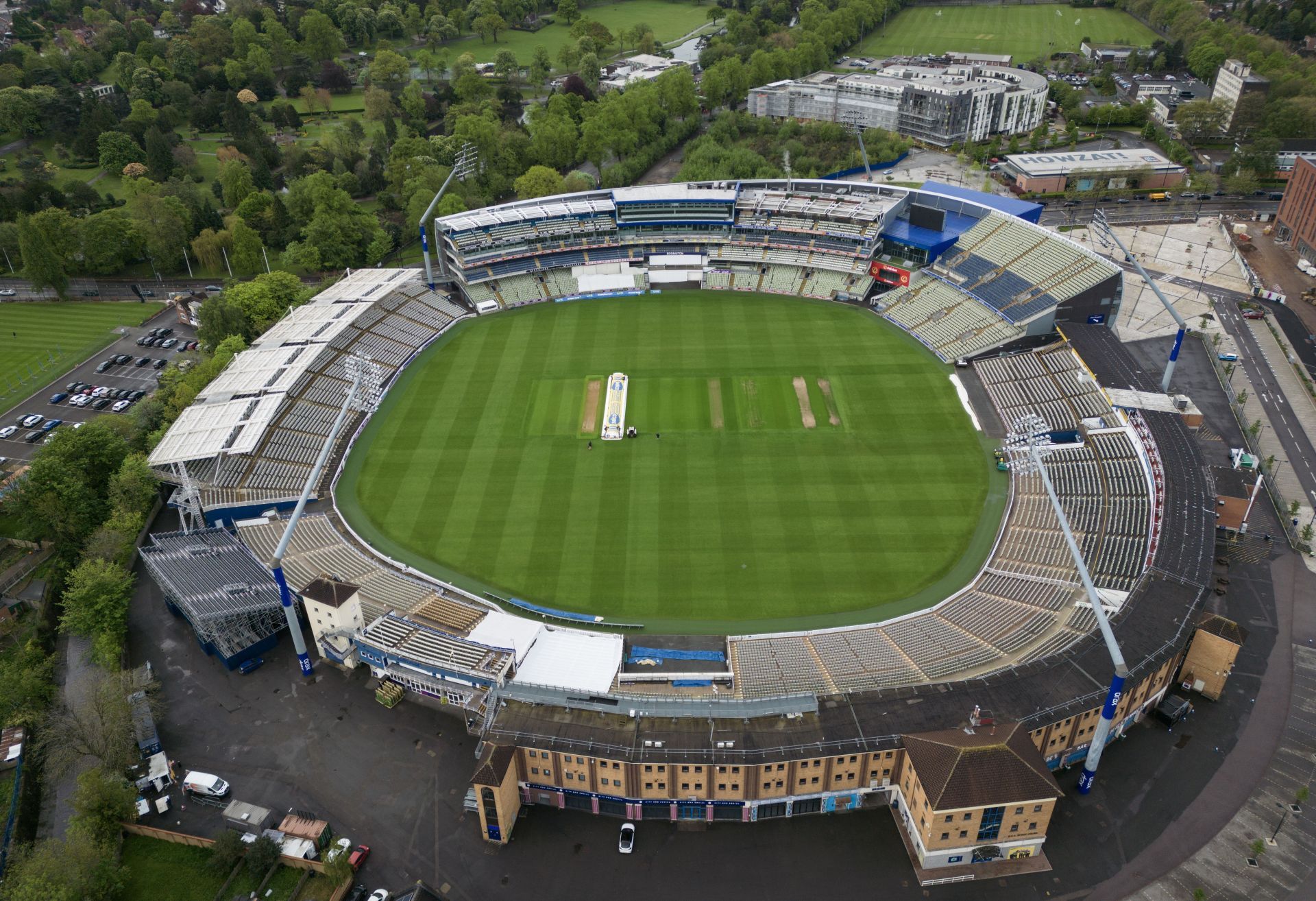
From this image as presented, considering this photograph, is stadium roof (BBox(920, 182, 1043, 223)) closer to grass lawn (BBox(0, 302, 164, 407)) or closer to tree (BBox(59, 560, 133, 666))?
tree (BBox(59, 560, 133, 666))

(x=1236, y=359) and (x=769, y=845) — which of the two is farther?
(x=1236, y=359)

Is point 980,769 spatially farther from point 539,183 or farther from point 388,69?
point 388,69

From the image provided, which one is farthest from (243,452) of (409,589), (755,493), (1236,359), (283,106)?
(283,106)

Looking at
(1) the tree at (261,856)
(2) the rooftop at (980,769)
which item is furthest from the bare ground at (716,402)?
(1) the tree at (261,856)

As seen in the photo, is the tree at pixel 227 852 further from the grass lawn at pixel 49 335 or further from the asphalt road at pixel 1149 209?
the asphalt road at pixel 1149 209

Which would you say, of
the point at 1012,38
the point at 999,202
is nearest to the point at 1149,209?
the point at 999,202

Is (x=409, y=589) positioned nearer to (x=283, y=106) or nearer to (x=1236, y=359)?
(x=1236, y=359)
